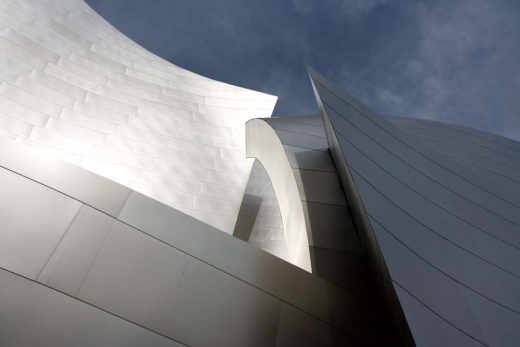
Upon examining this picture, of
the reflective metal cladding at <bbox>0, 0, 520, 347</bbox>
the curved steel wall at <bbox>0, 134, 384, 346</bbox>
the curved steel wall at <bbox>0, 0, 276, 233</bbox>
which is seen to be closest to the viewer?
the curved steel wall at <bbox>0, 134, 384, 346</bbox>

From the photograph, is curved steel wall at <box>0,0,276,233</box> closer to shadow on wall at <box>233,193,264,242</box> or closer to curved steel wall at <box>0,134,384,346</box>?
shadow on wall at <box>233,193,264,242</box>

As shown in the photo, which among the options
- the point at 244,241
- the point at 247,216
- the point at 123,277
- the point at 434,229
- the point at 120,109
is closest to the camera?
the point at 123,277

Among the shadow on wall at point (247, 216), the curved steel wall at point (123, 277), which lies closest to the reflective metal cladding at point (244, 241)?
the curved steel wall at point (123, 277)

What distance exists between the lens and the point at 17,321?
3414 mm

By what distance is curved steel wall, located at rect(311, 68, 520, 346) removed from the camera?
4305mm

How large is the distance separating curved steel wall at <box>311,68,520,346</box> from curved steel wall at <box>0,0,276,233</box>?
5.30 m

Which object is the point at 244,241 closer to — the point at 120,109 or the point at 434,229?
the point at 434,229

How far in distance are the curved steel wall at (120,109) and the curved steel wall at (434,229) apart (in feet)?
17.4

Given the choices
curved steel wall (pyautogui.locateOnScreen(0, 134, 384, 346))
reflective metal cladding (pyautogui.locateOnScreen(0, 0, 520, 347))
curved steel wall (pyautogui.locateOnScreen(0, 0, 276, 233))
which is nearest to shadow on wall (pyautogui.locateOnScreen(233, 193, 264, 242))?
curved steel wall (pyautogui.locateOnScreen(0, 0, 276, 233))

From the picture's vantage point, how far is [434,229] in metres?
5.68

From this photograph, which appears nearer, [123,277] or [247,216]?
[123,277]

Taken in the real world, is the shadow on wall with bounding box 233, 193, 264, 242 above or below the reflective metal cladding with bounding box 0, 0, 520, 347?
above

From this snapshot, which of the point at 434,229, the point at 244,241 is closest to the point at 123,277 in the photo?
the point at 244,241

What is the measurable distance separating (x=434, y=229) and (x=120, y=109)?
10751 millimetres
